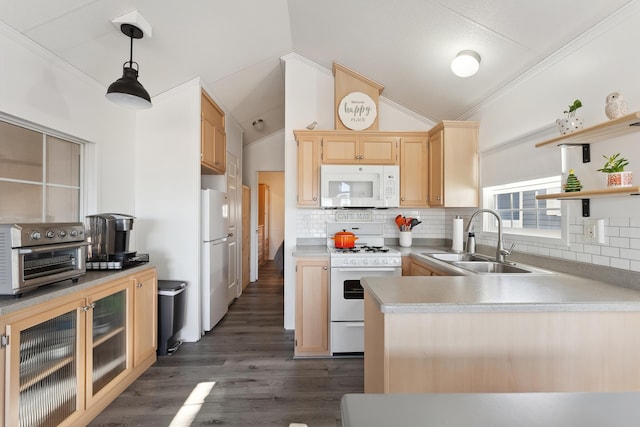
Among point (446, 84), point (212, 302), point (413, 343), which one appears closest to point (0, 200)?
point (212, 302)

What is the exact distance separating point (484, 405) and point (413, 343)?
2.07 ft

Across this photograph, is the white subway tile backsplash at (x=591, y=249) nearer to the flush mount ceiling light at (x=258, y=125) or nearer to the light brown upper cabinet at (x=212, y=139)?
the light brown upper cabinet at (x=212, y=139)

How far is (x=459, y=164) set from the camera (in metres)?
2.76

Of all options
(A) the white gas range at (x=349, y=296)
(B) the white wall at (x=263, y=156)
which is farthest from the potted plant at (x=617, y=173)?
(B) the white wall at (x=263, y=156)

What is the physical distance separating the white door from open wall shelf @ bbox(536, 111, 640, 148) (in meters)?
3.34

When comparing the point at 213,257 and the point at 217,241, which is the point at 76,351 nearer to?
the point at 213,257

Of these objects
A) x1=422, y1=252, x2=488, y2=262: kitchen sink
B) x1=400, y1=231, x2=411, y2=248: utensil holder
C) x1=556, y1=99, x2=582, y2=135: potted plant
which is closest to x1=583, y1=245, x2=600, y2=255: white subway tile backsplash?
x1=556, y1=99, x2=582, y2=135: potted plant

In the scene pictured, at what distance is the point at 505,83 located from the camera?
7.56 feet

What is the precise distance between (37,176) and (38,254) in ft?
2.71

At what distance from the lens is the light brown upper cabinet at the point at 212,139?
2969 millimetres

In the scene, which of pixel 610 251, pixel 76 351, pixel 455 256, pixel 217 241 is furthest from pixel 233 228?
pixel 610 251

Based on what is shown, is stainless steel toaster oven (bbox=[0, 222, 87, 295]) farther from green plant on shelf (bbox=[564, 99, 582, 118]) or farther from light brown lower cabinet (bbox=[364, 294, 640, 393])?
green plant on shelf (bbox=[564, 99, 582, 118])

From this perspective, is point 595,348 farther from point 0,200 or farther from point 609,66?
point 0,200

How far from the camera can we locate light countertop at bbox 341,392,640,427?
1.65 feet
